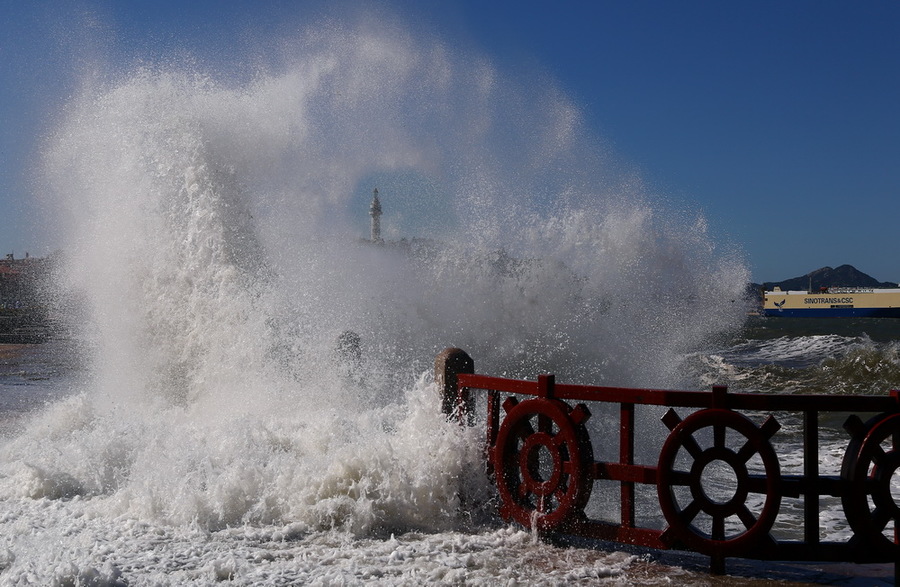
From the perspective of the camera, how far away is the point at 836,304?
9294 centimetres

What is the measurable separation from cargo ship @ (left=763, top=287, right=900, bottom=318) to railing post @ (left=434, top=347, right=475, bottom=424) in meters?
96.9

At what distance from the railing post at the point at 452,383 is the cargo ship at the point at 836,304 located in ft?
318

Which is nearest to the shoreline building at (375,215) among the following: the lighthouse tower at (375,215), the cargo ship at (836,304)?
the lighthouse tower at (375,215)

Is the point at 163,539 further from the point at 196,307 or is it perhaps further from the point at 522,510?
the point at 196,307

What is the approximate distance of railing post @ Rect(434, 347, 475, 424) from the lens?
6.18 m

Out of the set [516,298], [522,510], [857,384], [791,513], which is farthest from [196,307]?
[857,384]

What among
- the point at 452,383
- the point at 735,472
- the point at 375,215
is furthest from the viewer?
the point at 375,215

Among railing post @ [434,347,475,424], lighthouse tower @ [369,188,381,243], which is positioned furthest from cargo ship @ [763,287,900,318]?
railing post @ [434,347,475,424]

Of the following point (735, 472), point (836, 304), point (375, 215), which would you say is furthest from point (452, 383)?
point (836, 304)

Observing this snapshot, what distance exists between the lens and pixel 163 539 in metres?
5.54

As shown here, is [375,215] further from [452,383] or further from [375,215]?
[452,383]

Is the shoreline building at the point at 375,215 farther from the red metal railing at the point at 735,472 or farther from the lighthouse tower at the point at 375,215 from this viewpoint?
the red metal railing at the point at 735,472

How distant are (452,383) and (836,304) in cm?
9940

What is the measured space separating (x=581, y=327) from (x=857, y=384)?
380 inches
